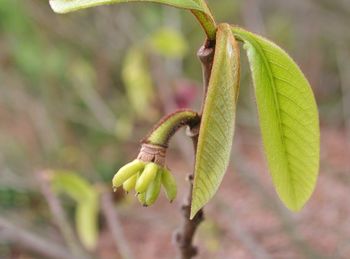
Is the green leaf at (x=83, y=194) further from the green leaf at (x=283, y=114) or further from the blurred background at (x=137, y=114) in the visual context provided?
the green leaf at (x=283, y=114)

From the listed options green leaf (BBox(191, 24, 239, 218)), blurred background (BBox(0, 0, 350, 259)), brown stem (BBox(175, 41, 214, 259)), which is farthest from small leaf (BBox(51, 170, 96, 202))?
green leaf (BBox(191, 24, 239, 218))

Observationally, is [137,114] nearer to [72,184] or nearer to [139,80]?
[139,80]

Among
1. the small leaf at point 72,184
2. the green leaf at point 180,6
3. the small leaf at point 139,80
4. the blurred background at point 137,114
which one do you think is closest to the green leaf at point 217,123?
the green leaf at point 180,6

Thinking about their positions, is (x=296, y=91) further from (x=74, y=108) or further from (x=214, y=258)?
(x=74, y=108)

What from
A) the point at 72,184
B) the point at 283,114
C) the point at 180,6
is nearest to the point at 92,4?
the point at 180,6

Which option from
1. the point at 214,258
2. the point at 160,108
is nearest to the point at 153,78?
the point at 160,108

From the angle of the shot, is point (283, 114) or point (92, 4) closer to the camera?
point (92, 4)
